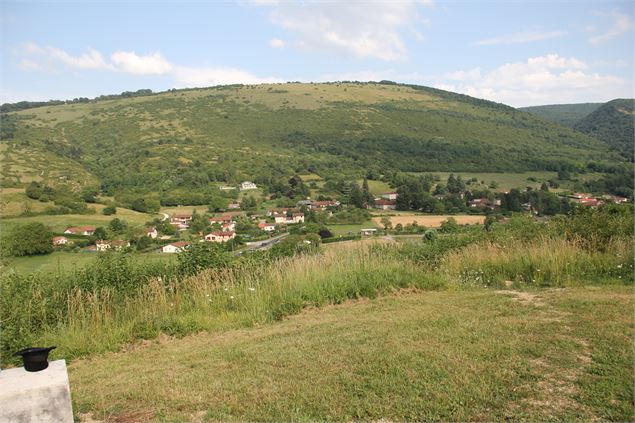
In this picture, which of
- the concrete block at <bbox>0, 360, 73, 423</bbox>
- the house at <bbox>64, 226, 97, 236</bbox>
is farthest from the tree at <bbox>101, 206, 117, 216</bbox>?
the concrete block at <bbox>0, 360, 73, 423</bbox>

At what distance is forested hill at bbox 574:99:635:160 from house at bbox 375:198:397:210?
239 ft

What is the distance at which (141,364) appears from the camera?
570 cm

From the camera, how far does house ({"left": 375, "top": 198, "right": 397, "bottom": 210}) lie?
50291 mm

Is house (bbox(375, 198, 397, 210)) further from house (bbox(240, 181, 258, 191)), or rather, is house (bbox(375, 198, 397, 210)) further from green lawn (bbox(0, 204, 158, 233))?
house (bbox(240, 181, 258, 191))

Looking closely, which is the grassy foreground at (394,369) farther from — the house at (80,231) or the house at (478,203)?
the house at (478,203)

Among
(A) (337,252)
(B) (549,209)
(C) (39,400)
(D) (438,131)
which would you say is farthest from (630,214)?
(D) (438,131)

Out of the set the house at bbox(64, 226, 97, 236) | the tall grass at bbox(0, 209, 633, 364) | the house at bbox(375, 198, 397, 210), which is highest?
the tall grass at bbox(0, 209, 633, 364)

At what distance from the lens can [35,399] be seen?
3.40 metres

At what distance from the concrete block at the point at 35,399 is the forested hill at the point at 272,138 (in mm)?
54452

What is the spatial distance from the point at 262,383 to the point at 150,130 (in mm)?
117347

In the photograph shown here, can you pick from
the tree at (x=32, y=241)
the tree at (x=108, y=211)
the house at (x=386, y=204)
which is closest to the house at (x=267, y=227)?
the tree at (x=108, y=211)

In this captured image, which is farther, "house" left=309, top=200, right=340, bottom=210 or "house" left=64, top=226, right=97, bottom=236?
"house" left=309, top=200, right=340, bottom=210

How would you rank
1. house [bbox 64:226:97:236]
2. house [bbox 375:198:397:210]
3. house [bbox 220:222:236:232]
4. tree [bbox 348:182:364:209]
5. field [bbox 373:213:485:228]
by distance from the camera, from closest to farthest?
1. house [bbox 64:226:97:236]
2. house [bbox 220:222:236:232]
3. field [bbox 373:213:485:228]
4. house [bbox 375:198:397:210]
5. tree [bbox 348:182:364:209]

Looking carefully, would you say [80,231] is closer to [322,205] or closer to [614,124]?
[322,205]
